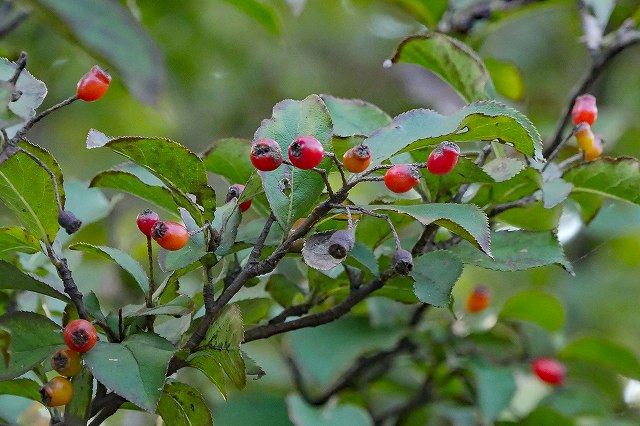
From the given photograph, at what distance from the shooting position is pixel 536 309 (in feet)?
5.83

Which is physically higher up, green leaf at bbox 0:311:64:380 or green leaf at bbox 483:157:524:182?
green leaf at bbox 483:157:524:182

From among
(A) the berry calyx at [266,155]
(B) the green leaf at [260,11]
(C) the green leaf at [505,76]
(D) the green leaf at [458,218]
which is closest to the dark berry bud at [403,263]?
(D) the green leaf at [458,218]

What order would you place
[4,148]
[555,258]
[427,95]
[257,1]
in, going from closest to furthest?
[4,148] → [555,258] → [257,1] → [427,95]

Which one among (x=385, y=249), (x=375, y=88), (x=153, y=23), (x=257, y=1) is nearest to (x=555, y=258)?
(x=385, y=249)

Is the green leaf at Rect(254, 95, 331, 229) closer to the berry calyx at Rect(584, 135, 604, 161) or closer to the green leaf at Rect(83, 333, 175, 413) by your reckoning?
the green leaf at Rect(83, 333, 175, 413)

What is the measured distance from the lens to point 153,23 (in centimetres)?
247

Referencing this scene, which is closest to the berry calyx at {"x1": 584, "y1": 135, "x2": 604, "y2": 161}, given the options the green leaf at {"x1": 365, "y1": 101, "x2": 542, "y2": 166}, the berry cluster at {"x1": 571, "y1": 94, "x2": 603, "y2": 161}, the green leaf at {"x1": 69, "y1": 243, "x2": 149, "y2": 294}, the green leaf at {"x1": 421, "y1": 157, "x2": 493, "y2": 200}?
the berry cluster at {"x1": 571, "y1": 94, "x2": 603, "y2": 161}

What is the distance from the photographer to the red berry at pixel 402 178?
0.89 metres

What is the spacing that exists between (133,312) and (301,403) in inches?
24.7

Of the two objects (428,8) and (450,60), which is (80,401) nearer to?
(450,60)

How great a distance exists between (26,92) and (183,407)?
0.39 m

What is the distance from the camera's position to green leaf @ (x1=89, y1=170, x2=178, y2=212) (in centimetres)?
105

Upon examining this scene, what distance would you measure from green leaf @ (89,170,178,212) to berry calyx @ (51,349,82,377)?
0.75 feet

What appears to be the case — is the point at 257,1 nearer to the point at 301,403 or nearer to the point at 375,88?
the point at 301,403
